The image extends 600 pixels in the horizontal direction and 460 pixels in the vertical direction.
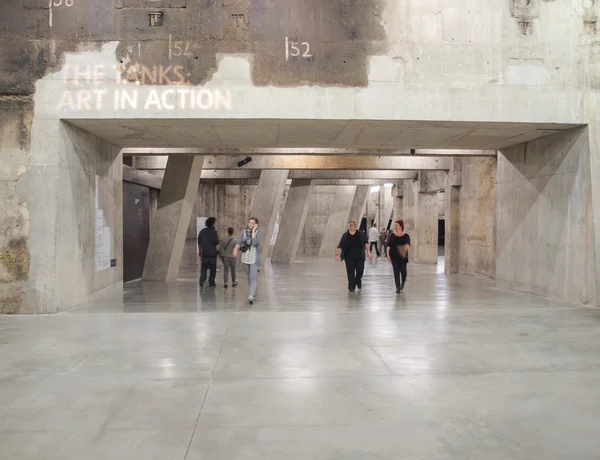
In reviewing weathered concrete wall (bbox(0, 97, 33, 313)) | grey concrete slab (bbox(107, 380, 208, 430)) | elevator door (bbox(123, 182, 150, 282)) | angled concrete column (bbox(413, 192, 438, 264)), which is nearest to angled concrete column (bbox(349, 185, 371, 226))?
angled concrete column (bbox(413, 192, 438, 264))

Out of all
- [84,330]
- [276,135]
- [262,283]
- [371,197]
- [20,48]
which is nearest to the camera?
[84,330]

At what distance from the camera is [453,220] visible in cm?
2073

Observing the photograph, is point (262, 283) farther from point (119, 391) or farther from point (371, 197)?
point (371, 197)

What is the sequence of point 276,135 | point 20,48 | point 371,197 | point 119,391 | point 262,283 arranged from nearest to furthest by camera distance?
point 119,391, point 20,48, point 276,135, point 262,283, point 371,197

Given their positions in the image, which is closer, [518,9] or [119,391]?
[119,391]

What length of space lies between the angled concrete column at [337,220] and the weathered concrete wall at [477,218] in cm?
1286

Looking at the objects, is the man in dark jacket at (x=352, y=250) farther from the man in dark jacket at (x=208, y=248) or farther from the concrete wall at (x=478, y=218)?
the concrete wall at (x=478, y=218)

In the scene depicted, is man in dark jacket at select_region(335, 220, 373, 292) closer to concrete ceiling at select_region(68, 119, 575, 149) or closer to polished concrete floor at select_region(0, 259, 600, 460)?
concrete ceiling at select_region(68, 119, 575, 149)

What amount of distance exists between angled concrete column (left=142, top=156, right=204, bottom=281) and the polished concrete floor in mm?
6694

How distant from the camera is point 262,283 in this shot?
15828 millimetres

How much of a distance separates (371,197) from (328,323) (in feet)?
131

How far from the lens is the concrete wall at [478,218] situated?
1777 centimetres

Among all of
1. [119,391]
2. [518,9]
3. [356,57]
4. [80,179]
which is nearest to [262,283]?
[80,179]

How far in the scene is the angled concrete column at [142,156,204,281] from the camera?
17078 mm
